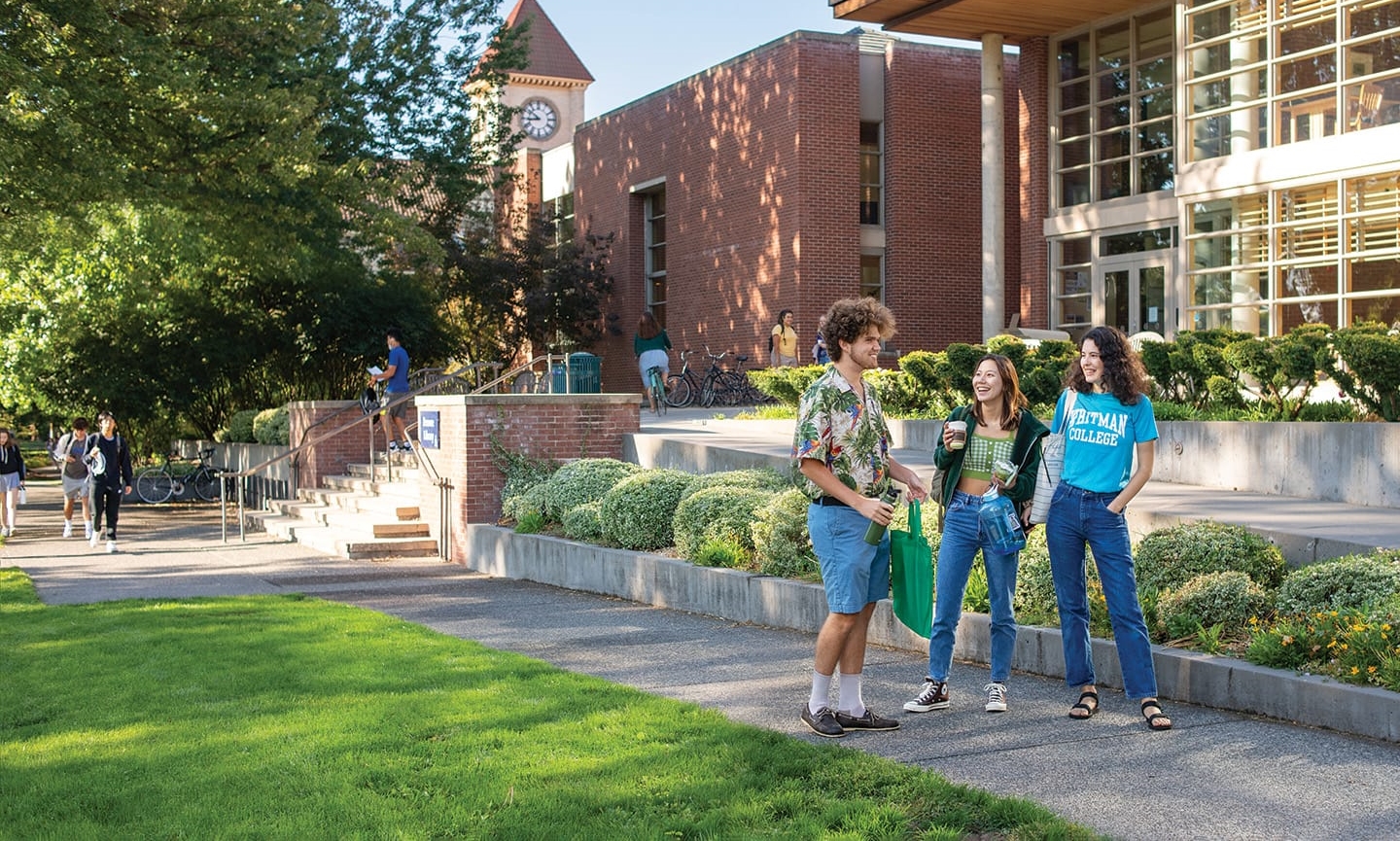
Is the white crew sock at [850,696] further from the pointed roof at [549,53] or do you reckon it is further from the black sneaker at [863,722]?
the pointed roof at [549,53]

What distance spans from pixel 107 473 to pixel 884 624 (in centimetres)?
1202

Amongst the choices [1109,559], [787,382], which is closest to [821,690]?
[1109,559]

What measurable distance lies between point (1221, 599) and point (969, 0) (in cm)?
1639

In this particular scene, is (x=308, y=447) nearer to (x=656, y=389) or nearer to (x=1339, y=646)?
(x=656, y=389)

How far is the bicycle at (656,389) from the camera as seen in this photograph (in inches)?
914

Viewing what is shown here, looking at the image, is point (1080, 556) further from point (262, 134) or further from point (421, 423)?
point (262, 134)

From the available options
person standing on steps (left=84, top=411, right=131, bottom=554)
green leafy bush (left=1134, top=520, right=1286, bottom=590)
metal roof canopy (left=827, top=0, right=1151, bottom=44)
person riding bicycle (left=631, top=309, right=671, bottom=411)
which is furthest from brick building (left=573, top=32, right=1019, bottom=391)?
green leafy bush (left=1134, top=520, right=1286, bottom=590)

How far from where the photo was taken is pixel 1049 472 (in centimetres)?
652

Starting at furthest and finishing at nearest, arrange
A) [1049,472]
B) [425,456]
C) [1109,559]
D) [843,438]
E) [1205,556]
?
[425,456] < [1205,556] < [1049,472] < [1109,559] < [843,438]

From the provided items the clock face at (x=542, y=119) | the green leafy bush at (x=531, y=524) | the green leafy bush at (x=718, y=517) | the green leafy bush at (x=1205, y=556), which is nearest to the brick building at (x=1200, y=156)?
the green leafy bush at (x=718, y=517)

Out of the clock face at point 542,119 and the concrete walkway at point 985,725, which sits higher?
the clock face at point 542,119

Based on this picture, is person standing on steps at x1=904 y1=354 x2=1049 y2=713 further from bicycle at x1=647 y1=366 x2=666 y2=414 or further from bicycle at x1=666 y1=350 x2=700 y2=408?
bicycle at x1=666 y1=350 x2=700 y2=408

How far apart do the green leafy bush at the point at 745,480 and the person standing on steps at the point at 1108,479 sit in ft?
16.8

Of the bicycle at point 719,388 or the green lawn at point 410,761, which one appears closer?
the green lawn at point 410,761
